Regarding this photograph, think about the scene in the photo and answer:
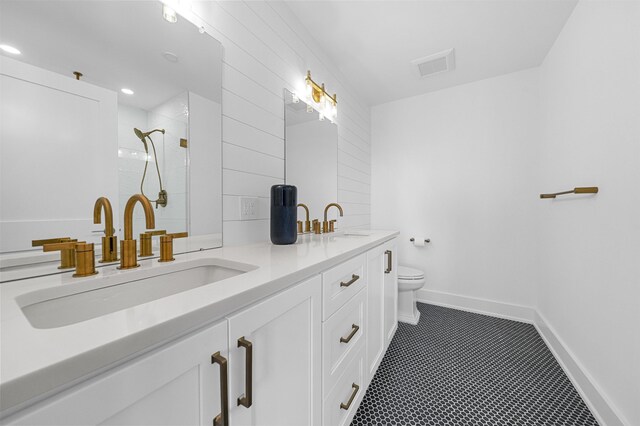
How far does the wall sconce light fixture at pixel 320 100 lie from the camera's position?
1.88 metres

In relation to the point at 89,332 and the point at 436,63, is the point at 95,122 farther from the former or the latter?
the point at 436,63

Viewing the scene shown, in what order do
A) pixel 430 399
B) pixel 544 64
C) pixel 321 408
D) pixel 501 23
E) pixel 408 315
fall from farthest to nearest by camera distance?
1. pixel 408 315
2. pixel 544 64
3. pixel 501 23
4. pixel 430 399
5. pixel 321 408

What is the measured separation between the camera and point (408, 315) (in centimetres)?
237

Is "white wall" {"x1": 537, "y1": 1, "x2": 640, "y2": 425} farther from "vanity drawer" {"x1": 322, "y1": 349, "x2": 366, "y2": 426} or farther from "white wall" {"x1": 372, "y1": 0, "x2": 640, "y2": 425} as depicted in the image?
"vanity drawer" {"x1": 322, "y1": 349, "x2": 366, "y2": 426}

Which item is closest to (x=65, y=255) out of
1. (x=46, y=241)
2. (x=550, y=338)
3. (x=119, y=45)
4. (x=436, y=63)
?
(x=46, y=241)

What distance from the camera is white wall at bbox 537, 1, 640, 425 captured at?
1102mm

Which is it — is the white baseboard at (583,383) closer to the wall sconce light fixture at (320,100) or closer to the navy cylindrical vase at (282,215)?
the navy cylindrical vase at (282,215)

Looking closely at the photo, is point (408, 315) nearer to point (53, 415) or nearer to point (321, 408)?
point (321, 408)

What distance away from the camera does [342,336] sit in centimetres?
106

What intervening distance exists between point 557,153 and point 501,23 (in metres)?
1.05

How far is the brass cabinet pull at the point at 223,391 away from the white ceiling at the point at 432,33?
204 cm

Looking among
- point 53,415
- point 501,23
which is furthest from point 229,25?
point 501,23

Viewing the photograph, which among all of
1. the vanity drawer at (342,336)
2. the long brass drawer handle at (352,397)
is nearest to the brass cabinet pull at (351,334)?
the vanity drawer at (342,336)

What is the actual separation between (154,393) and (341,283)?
28.8 inches
